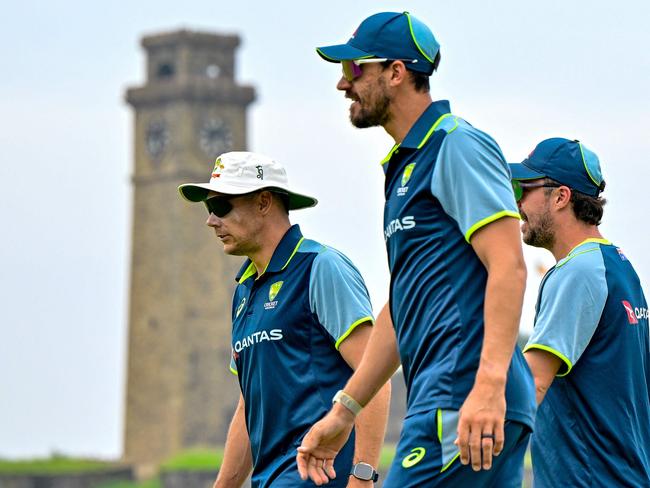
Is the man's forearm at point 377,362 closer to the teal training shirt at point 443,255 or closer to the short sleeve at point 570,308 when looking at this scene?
the teal training shirt at point 443,255

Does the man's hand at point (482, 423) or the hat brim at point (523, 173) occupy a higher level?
the hat brim at point (523, 173)

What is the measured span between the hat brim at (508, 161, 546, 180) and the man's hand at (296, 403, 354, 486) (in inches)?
57.4

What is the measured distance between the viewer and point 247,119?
10269cm

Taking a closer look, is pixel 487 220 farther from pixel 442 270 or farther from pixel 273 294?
pixel 273 294

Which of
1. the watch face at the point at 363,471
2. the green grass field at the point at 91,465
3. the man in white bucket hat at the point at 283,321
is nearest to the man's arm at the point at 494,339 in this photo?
the watch face at the point at 363,471

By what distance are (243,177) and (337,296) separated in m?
0.67

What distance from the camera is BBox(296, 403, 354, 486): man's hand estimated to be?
8.46m

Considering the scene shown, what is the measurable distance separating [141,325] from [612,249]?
91.9 metres

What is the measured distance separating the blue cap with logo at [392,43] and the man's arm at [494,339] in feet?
2.33

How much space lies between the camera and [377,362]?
8.34 meters

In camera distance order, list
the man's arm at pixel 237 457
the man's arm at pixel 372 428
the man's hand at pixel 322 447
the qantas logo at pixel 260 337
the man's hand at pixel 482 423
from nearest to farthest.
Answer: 1. the man's hand at pixel 482 423
2. the man's hand at pixel 322 447
3. the man's arm at pixel 372 428
4. the qantas logo at pixel 260 337
5. the man's arm at pixel 237 457

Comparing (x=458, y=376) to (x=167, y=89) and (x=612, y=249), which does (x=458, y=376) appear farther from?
(x=167, y=89)

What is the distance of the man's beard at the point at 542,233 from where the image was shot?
9.60 m

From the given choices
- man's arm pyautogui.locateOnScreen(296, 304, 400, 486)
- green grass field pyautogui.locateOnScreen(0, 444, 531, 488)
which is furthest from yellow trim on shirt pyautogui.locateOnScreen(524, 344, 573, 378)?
green grass field pyautogui.locateOnScreen(0, 444, 531, 488)
